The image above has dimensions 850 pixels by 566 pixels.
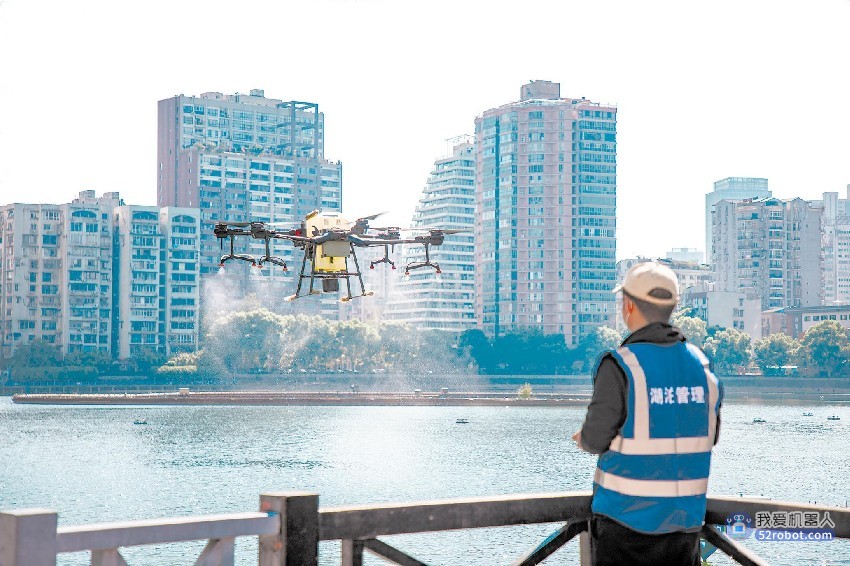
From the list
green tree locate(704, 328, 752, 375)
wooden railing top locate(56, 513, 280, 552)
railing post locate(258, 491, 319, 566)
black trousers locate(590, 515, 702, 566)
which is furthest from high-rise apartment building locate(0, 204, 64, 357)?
black trousers locate(590, 515, 702, 566)

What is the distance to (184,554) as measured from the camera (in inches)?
1751

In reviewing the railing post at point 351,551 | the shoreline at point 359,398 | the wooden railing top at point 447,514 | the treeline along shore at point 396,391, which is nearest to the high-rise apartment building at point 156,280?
the treeline along shore at point 396,391

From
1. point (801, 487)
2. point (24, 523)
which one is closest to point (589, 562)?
point (24, 523)

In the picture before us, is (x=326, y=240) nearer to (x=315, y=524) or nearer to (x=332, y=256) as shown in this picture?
(x=332, y=256)

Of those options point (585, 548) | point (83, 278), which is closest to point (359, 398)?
point (83, 278)

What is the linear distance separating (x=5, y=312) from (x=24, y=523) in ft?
593

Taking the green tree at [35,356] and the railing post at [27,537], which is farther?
the green tree at [35,356]

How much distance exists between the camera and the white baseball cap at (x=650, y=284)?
5277mm

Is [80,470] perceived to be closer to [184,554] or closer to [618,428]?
[184,554]

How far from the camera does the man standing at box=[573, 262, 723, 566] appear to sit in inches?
197

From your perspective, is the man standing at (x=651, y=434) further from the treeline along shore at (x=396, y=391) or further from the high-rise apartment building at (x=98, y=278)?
the high-rise apartment building at (x=98, y=278)

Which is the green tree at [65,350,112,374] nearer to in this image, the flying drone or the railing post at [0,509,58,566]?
the flying drone

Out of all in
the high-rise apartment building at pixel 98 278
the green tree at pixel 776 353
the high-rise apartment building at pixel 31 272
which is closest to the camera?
the high-rise apartment building at pixel 31 272

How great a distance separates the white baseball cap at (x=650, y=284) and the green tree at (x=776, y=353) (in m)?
182
